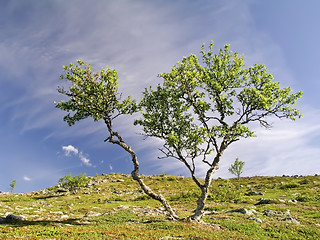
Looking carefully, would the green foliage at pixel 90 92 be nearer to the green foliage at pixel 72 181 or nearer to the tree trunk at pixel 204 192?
the tree trunk at pixel 204 192

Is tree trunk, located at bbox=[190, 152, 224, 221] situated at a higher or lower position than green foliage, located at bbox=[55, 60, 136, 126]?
lower

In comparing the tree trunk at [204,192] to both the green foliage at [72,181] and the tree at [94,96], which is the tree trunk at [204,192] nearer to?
the tree at [94,96]

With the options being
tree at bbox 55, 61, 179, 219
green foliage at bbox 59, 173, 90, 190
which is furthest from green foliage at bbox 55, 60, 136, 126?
green foliage at bbox 59, 173, 90, 190

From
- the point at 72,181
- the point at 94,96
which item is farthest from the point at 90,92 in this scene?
the point at 72,181

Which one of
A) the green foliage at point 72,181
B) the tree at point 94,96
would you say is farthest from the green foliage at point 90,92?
the green foliage at point 72,181

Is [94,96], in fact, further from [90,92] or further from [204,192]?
[204,192]

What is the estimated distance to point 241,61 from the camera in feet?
86.1

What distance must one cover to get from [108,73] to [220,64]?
1292 cm

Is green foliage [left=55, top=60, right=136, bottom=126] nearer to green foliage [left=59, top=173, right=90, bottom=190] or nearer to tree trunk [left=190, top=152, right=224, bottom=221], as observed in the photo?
tree trunk [left=190, top=152, right=224, bottom=221]

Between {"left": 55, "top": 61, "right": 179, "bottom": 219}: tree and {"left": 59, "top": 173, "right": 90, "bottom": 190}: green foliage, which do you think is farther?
{"left": 59, "top": 173, "right": 90, "bottom": 190}: green foliage

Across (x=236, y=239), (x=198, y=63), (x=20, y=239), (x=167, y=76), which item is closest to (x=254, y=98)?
(x=198, y=63)

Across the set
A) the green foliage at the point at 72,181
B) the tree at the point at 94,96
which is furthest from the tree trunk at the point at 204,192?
the green foliage at the point at 72,181

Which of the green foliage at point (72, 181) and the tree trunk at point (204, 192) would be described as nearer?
the tree trunk at point (204, 192)

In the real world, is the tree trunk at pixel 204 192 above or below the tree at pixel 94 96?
below
